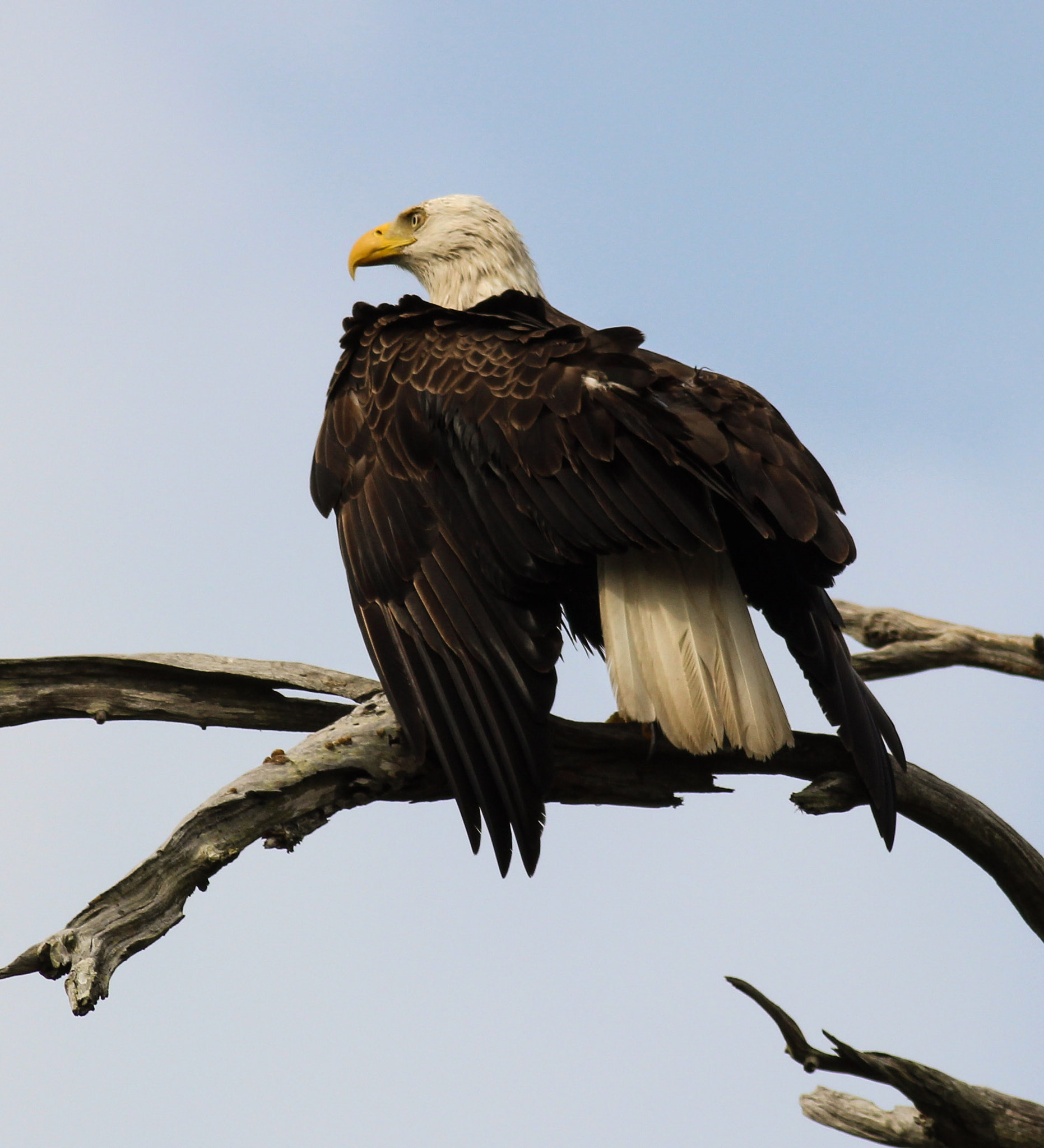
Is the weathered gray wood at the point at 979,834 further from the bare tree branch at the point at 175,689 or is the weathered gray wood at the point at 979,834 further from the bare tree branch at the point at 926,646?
the bare tree branch at the point at 926,646

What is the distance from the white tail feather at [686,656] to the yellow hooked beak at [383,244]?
2374 millimetres

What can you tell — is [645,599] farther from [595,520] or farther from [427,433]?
[427,433]

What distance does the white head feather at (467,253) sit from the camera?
17.2ft

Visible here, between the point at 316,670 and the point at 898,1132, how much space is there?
2154mm

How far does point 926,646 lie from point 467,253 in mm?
2932

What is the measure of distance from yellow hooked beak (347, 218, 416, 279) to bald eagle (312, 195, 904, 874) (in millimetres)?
1671

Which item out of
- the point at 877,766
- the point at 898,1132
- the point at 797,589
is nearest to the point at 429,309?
the point at 797,589

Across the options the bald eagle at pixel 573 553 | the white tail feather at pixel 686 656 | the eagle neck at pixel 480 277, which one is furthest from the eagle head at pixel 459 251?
the white tail feather at pixel 686 656

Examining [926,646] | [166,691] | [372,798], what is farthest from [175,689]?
[926,646]

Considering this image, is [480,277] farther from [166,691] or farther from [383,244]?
[166,691]

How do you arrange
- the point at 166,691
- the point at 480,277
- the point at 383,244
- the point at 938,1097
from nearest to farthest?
the point at 938,1097 → the point at 166,691 → the point at 480,277 → the point at 383,244

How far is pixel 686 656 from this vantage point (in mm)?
3463

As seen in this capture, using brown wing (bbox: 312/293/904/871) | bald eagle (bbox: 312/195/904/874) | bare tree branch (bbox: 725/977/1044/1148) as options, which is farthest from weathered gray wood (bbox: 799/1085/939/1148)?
brown wing (bbox: 312/293/904/871)

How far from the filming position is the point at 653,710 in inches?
135
